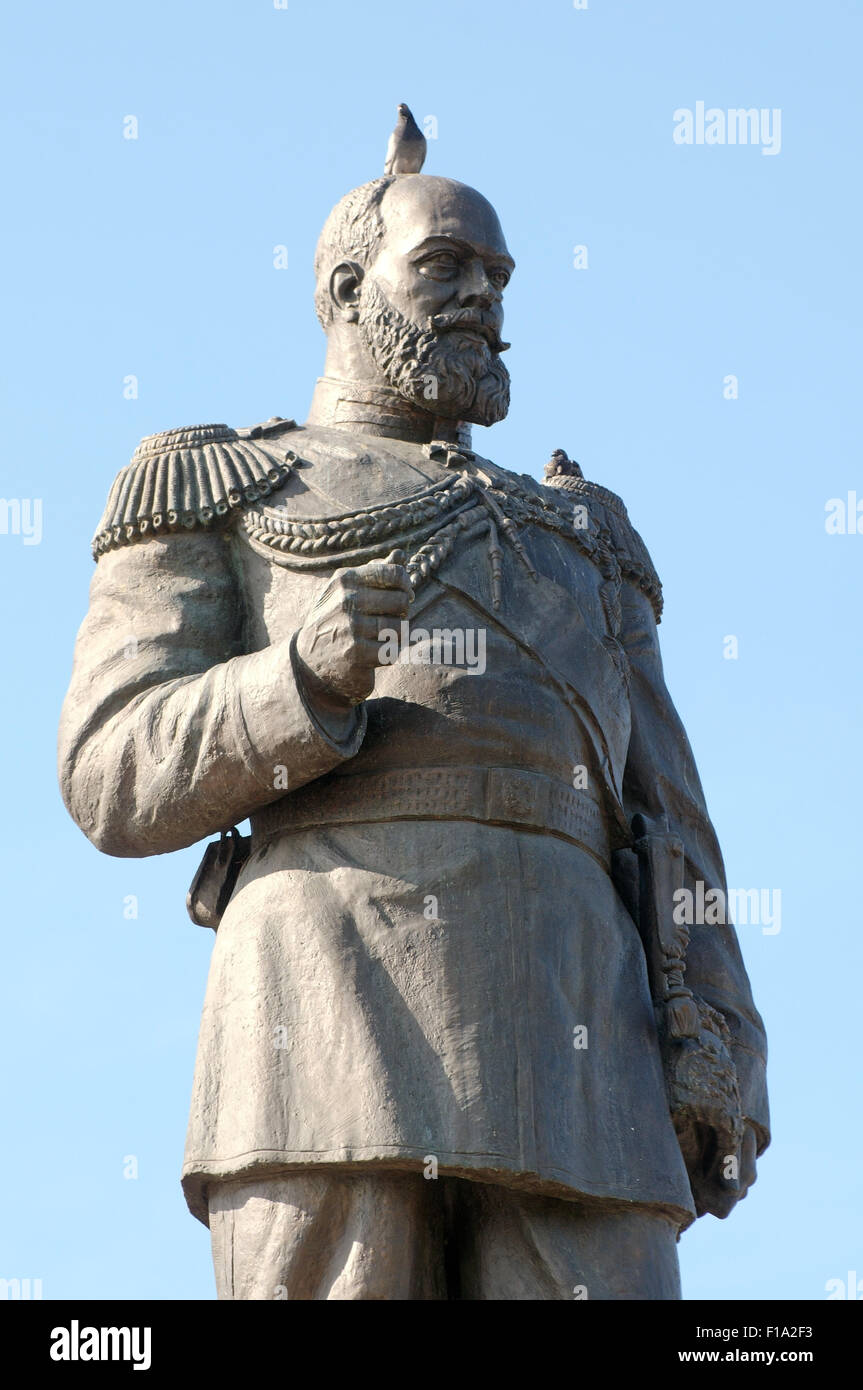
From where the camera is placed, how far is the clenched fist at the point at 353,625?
10.6 meters

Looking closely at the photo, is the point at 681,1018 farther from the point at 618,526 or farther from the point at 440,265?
the point at 440,265

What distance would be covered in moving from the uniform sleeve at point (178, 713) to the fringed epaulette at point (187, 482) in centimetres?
7

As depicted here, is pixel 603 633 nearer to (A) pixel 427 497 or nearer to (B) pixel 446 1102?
(A) pixel 427 497

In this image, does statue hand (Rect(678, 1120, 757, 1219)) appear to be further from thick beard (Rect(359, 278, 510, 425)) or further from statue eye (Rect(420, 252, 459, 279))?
statue eye (Rect(420, 252, 459, 279))

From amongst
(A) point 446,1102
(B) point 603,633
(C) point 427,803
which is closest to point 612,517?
(B) point 603,633

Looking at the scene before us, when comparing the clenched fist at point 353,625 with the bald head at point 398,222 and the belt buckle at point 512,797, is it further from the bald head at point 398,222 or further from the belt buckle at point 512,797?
the bald head at point 398,222

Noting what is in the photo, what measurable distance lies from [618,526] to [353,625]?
7.04ft

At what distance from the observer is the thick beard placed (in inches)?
467

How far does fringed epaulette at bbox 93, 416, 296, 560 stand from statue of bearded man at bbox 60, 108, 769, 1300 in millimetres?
15

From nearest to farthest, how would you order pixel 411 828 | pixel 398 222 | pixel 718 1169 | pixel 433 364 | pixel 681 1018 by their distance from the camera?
pixel 411 828 → pixel 681 1018 → pixel 718 1169 → pixel 433 364 → pixel 398 222

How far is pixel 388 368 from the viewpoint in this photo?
12.0 meters

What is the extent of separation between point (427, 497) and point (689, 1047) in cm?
217

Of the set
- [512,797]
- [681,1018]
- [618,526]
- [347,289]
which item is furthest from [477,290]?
[681,1018]

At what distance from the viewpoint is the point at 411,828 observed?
1094 cm
